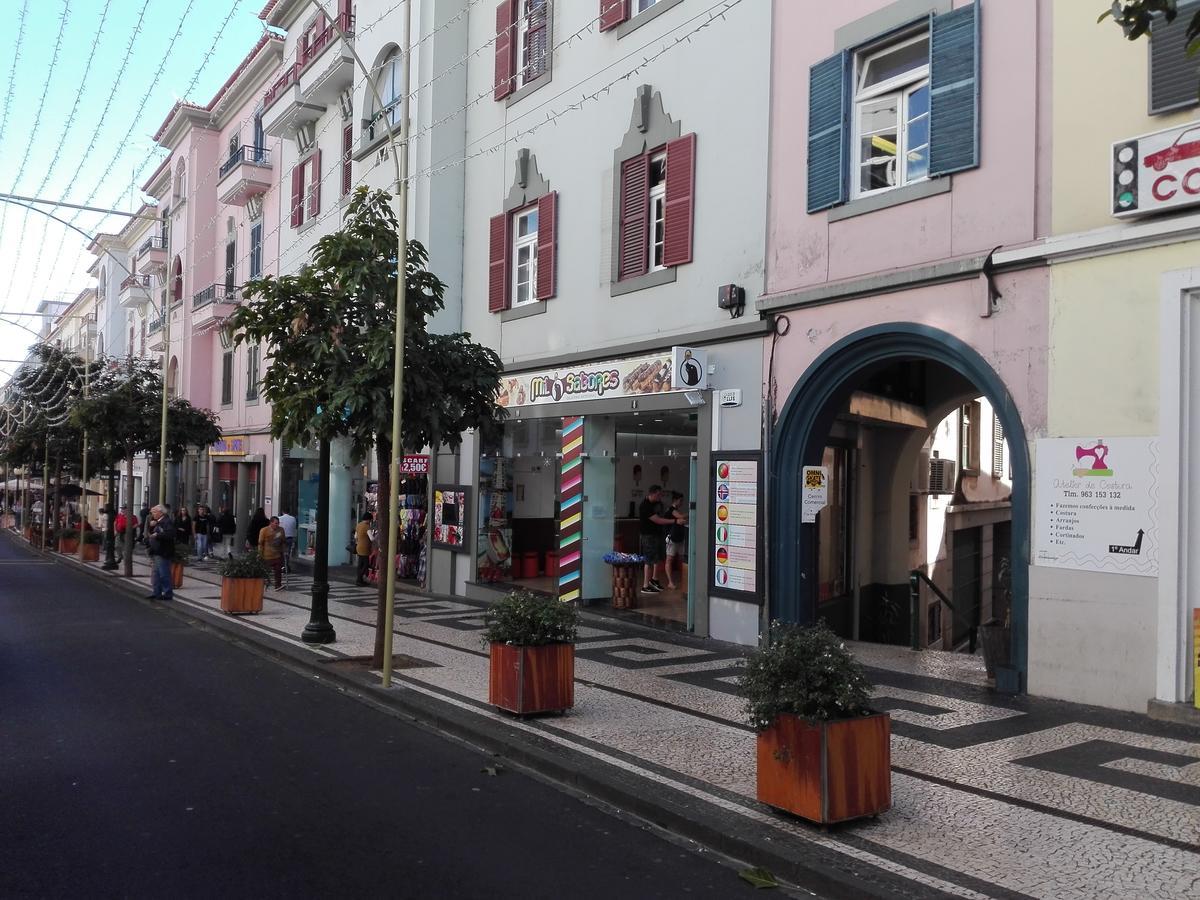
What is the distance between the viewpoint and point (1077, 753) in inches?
277

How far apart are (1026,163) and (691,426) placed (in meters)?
7.57

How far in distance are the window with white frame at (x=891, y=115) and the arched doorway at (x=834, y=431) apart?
170 centimetres

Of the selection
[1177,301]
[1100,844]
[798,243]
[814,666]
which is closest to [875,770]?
[814,666]

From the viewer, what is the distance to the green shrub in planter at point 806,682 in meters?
5.49

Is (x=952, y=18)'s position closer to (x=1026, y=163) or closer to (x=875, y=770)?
(x=1026, y=163)

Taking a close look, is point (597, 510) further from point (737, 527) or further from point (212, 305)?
point (212, 305)

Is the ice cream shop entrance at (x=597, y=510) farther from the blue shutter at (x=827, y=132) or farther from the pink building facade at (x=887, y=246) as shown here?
the blue shutter at (x=827, y=132)

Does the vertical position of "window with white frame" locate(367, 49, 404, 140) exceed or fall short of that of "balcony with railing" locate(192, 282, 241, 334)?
it exceeds it

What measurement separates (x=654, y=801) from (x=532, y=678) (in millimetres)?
2323

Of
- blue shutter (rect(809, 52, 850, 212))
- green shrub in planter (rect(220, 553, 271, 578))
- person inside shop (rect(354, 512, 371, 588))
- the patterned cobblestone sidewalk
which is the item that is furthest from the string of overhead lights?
the patterned cobblestone sidewalk

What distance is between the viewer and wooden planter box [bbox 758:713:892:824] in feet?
17.7

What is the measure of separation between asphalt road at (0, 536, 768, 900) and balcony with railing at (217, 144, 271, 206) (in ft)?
73.0

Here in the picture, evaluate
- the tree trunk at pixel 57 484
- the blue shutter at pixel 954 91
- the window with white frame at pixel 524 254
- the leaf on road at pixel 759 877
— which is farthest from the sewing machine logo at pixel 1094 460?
the tree trunk at pixel 57 484

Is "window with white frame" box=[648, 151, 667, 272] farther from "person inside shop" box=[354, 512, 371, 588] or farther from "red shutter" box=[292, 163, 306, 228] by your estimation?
"red shutter" box=[292, 163, 306, 228]
